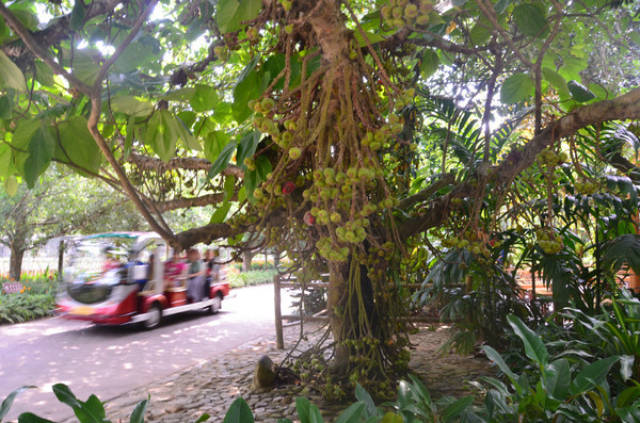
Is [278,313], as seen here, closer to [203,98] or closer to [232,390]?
[232,390]

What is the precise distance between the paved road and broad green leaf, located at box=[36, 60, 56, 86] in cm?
313

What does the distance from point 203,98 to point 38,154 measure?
54 cm

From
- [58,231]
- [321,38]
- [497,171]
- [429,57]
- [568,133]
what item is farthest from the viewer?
[58,231]

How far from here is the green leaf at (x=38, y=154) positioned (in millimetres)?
1145

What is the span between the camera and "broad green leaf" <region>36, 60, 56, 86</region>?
137 cm

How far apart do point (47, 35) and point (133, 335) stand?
6924mm

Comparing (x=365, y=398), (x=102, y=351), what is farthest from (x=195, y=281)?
(x=365, y=398)

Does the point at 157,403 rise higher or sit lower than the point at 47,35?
lower

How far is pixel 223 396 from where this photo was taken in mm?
3525

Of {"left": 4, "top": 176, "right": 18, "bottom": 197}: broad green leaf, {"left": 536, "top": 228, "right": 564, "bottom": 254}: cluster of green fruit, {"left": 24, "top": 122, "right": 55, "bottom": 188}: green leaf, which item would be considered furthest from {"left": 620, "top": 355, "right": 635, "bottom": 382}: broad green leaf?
{"left": 4, "top": 176, "right": 18, "bottom": 197}: broad green leaf

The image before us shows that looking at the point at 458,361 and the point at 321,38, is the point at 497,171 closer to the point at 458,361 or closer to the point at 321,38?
the point at 321,38

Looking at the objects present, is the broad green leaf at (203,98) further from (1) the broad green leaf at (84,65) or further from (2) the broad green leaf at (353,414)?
(2) the broad green leaf at (353,414)

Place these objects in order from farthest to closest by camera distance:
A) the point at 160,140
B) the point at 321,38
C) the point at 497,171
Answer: the point at 497,171 → the point at 160,140 → the point at 321,38

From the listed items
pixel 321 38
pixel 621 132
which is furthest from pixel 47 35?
pixel 621 132
